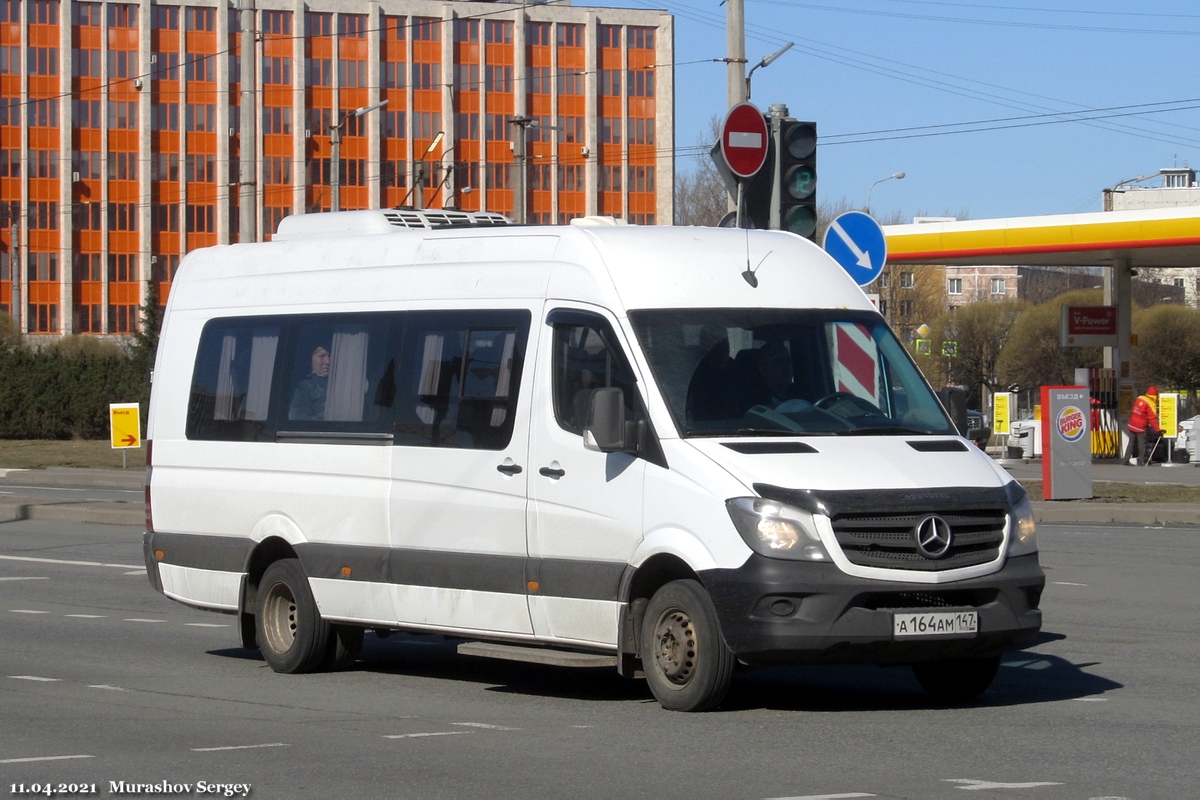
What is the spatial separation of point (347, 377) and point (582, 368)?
1.91 meters

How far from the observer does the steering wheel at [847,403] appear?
30.2 ft

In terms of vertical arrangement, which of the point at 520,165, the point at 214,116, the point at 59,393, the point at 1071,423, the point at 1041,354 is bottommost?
the point at 1071,423

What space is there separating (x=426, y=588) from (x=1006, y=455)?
34855mm

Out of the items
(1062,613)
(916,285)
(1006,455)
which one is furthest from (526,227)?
(916,285)

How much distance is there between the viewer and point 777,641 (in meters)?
8.30

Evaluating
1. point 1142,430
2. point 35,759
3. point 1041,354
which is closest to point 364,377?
point 35,759

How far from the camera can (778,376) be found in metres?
9.27

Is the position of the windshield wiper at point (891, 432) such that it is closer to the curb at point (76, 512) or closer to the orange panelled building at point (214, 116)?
the curb at point (76, 512)

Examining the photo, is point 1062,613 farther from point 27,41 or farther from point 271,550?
point 27,41

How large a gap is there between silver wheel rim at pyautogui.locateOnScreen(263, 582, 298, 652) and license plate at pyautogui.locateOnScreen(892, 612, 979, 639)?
4096mm

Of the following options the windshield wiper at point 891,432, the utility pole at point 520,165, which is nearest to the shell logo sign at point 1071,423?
the utility pole at point 520,165

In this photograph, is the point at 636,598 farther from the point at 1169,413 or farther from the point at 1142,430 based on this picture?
the point at 1169,413

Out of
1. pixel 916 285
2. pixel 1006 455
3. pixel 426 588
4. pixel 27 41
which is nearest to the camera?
pixel 426 588

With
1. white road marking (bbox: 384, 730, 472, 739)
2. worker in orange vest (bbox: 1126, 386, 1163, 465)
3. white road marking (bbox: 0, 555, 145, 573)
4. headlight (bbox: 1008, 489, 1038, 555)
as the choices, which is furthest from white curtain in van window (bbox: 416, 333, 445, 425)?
worker in orange vest (bbox: 1126, 386, 1163, 465)
